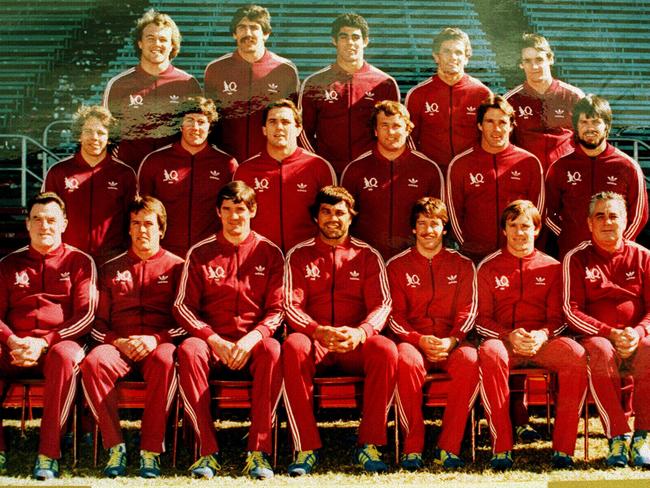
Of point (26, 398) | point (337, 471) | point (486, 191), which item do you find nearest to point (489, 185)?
point (486, 191)

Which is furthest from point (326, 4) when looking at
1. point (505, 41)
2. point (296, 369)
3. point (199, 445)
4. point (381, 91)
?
point (199, 445)

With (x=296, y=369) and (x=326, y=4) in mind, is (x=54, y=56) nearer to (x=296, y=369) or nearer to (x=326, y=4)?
(x=326, y=4)

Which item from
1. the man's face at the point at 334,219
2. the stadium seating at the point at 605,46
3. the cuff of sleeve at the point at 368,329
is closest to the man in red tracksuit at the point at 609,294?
the stadium seating at the point at 605,46

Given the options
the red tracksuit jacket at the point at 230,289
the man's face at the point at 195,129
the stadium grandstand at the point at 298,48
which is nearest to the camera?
the red tracksuit jacket at the point at 230,289

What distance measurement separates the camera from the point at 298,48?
4.96 m

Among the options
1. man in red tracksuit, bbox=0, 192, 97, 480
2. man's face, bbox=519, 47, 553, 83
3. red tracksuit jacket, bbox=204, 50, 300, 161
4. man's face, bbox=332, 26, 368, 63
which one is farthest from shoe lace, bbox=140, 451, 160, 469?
man's face, bbox=519, 47, 553, 83

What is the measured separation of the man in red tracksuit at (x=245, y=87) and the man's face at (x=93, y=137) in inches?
25.1

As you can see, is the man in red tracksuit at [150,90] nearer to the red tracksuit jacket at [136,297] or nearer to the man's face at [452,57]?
the red tracksuit jacket at [136,297]

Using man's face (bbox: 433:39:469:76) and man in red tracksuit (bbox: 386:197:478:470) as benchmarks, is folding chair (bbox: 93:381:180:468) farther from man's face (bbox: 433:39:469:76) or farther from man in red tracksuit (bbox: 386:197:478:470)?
man's face (bbox: 433:39:469:76)

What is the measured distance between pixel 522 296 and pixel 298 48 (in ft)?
6.60

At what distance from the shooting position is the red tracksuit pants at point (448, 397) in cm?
375

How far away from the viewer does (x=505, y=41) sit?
15.6 feet

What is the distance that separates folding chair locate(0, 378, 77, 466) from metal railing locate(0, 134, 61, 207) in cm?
116

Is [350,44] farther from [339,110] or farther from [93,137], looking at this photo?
[93,137]
